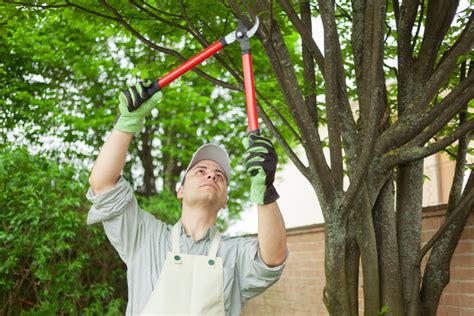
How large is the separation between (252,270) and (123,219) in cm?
55

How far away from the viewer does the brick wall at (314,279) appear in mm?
4438

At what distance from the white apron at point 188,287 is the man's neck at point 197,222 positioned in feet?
0.49

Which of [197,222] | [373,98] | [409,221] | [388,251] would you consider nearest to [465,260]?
[409,221]

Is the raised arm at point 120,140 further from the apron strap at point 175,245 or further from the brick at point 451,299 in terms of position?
the brick at point 451,299

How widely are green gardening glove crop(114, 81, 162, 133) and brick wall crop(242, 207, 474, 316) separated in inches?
98.7

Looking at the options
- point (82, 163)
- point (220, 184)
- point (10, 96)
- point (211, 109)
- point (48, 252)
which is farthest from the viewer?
point (211, 109)

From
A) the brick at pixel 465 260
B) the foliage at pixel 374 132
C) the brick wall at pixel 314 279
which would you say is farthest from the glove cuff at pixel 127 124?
the brick at pixel 465 260

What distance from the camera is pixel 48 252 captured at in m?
8.66

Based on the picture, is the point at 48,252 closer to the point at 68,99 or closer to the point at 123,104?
the point at 68,99

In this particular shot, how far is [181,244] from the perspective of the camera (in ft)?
9.26

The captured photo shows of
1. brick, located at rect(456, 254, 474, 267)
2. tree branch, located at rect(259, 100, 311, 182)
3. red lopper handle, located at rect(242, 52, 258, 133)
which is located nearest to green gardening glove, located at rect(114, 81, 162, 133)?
red lopper handle, located at rect(242, 52, 258, 133)

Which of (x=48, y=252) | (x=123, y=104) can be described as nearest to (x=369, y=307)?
(x=123, y=104)

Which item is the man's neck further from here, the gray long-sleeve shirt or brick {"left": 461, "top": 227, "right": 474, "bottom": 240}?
brick {"left": 461, "top": 227, "right": 474, "bottom": 240}

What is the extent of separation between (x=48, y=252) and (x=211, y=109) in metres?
6.22
